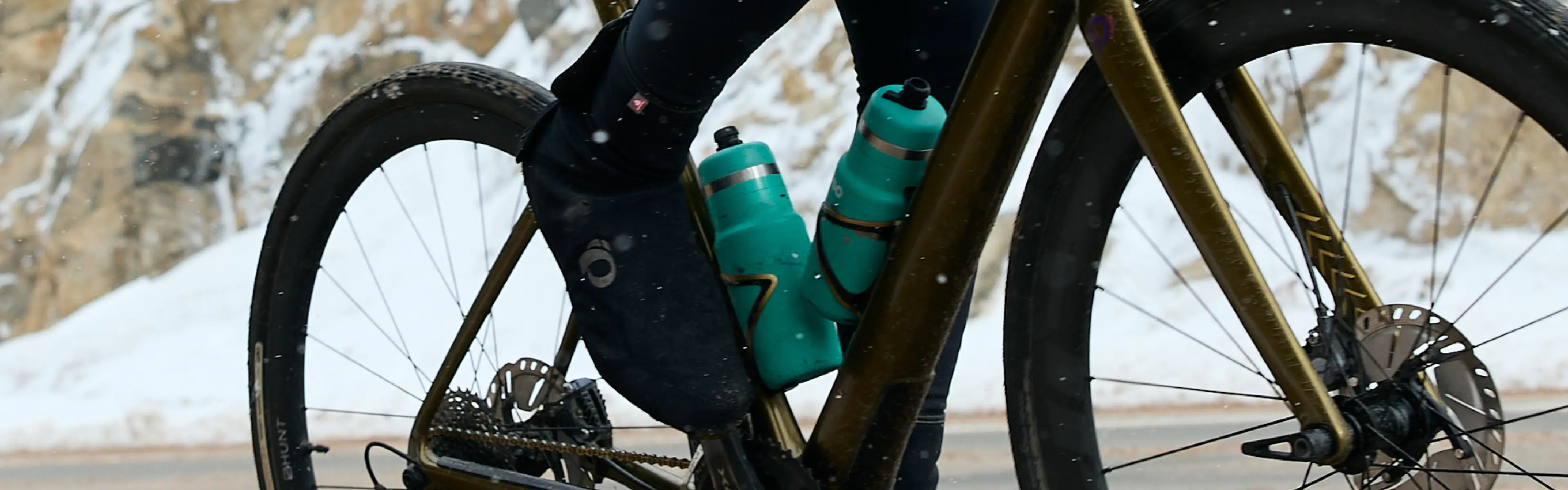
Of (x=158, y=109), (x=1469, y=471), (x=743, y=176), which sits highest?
(x=158, y=109)

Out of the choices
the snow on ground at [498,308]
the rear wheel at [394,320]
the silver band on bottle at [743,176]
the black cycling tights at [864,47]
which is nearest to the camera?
the black cycling tights at [864,47]

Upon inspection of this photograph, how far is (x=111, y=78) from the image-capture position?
4.70 m

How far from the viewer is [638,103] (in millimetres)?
852

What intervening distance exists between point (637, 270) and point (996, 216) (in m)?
0.25

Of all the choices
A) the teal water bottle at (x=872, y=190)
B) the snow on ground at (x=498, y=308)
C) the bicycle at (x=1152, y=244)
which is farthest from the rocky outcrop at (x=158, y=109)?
the teal water bottle at (x=872, y=190)

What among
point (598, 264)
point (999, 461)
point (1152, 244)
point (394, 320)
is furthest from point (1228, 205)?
point (999, 461)

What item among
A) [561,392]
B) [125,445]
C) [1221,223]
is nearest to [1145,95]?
[1221,223]

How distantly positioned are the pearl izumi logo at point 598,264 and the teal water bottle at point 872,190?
14 centimetres

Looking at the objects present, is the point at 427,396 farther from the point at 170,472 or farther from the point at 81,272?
the point at 81,272

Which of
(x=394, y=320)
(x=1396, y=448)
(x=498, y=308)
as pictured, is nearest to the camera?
(x=1396, y=448)

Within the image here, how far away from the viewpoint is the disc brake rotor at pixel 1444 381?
68 centimetres

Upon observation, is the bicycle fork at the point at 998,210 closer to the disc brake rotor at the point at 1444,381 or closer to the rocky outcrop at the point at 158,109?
the disc brake rotor at the point at 1444,381

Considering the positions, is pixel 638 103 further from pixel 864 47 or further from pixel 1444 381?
pixel 1444 381

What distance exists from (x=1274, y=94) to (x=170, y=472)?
309 cm
